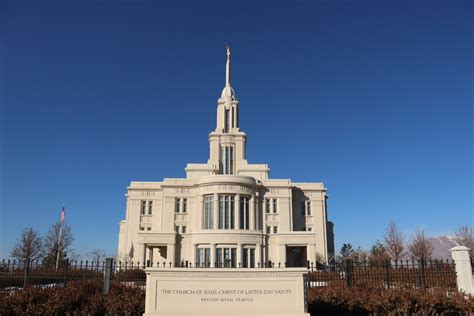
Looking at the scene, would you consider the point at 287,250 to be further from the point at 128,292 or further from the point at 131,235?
the point at 128,292

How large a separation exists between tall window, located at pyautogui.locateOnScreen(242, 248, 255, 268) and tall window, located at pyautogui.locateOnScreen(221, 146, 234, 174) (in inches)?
558

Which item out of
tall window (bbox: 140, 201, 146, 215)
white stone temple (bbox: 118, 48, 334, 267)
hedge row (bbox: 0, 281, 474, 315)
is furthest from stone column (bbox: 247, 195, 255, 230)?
hedge row (bbox: 0, 281, 474, 315)

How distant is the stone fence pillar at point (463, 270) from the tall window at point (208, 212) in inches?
943

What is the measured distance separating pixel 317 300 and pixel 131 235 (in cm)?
3321

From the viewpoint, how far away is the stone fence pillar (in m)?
15.3

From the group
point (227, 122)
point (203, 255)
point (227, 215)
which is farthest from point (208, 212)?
point (227, 122)

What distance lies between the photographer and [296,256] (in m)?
41.0

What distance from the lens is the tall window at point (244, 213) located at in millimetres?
36906

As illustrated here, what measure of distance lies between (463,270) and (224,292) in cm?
1108

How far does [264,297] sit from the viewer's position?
990 centimetres

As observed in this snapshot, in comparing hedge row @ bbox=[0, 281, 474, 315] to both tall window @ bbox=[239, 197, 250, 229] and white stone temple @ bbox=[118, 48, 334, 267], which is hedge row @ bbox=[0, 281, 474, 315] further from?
tall window @ bbox=[239, 197, 250, 229]

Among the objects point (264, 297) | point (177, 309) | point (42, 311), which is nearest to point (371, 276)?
point (264, 297)

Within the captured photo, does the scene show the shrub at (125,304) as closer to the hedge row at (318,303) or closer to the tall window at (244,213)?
the hedge row at (318,303)

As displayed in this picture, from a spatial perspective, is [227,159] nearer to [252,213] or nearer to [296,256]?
[252,213]
